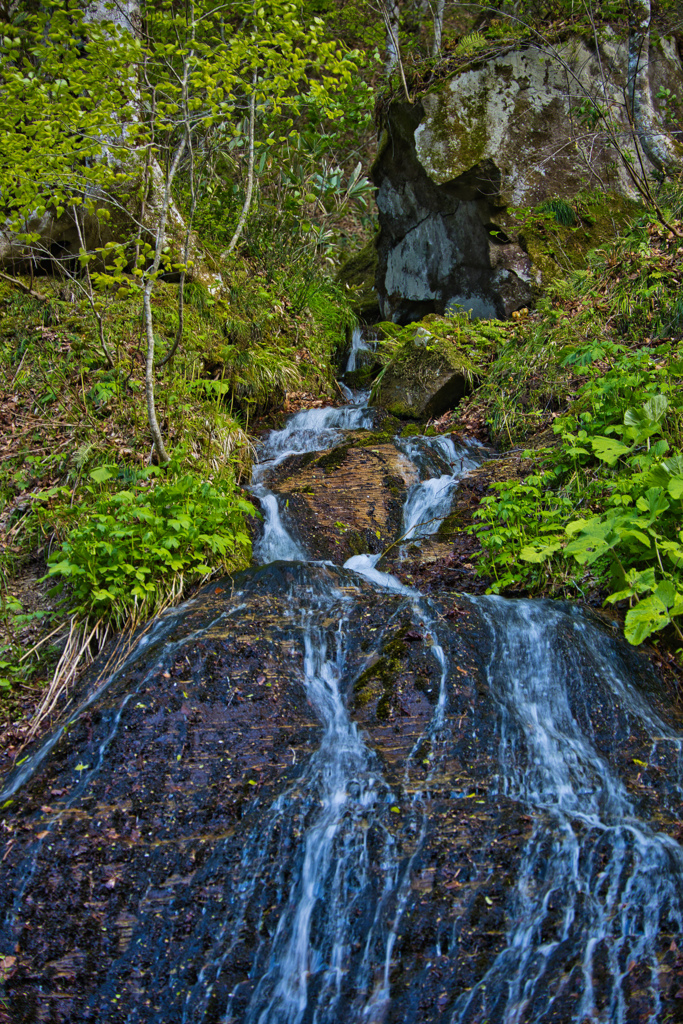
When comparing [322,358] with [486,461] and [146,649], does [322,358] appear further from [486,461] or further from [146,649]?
[146,649]

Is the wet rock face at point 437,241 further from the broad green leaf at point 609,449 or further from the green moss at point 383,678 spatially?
the green moss at point 383,678

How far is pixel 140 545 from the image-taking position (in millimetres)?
3492

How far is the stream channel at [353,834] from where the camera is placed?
2.33 metres

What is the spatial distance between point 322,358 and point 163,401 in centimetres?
365

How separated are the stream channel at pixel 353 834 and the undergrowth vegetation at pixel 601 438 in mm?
427

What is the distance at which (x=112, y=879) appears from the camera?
2395mm

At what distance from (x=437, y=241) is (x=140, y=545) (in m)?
7.25

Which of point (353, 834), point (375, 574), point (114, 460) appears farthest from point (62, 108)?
point (353, 834)

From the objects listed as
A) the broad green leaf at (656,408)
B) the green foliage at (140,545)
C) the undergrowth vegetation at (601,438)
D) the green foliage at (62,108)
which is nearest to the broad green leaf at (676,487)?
the undergrowth vegetation at (601,438)

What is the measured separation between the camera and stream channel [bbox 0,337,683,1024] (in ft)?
7.63

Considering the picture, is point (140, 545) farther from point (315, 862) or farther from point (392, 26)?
point (392, 26)

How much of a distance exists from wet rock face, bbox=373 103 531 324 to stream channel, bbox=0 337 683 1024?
5892mm

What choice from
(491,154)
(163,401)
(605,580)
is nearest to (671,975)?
(605,580)

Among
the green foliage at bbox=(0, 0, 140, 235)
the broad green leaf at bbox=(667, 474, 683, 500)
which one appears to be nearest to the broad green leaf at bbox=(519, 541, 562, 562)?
the broad green leaf at bbox=(667, 474, 683, 500)
